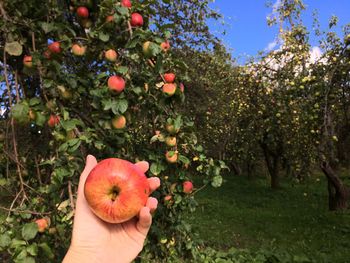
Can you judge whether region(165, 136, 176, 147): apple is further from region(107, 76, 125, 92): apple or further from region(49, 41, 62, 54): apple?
region(49, 41, 62, 54): apple

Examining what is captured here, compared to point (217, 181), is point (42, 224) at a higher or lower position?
lower

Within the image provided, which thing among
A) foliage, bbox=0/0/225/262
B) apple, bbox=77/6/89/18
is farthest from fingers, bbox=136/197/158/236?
apple, bbox=77/6/89/18

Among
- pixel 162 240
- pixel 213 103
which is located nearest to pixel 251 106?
pixel 213 103

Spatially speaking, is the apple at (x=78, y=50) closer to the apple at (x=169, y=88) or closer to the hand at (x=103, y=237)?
the apple at (x=169, y=88)

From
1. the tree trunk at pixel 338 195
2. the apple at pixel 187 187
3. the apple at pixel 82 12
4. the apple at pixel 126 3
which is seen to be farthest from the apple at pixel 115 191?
the tree trunk at pixel 338 195

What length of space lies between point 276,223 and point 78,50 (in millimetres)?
7483

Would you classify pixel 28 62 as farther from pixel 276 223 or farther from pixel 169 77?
pixel 276 223

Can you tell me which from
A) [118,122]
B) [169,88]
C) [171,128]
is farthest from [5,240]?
[169,88]

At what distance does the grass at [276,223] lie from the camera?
279 inches

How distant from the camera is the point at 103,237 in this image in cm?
188

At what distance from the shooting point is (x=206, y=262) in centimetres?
496

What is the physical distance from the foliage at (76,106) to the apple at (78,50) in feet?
0.10

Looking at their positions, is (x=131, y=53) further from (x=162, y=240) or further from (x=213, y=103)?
(x=213, y=103)

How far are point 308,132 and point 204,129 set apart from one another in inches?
280
